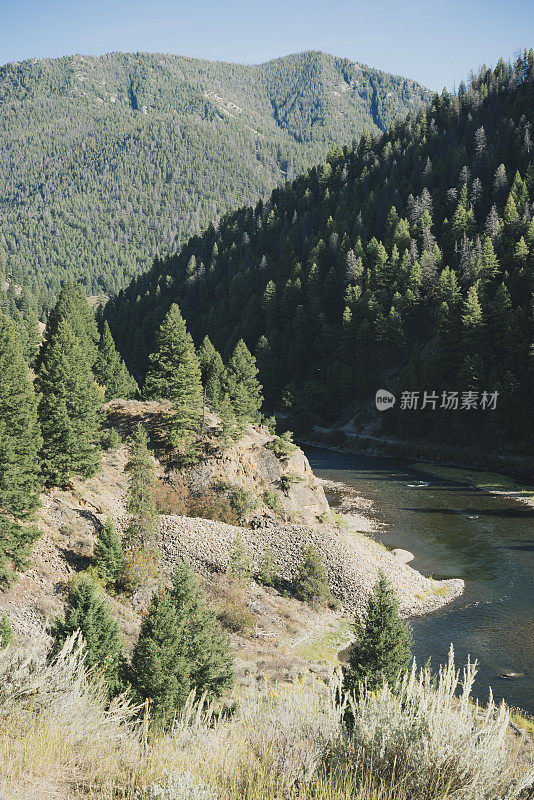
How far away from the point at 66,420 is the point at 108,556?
11054 millimetres

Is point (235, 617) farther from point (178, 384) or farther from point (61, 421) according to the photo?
point (178, 384)

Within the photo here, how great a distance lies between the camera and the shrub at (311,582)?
3931cm

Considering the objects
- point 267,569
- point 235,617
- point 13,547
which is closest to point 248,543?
point 267,569

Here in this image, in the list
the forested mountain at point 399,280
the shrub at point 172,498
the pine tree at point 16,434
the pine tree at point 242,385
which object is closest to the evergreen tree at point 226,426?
the shrub at point 172,498

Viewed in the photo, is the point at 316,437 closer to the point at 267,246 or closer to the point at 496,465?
the point at 496,465

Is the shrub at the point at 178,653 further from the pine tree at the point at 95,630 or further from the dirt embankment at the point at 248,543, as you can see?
the dirt embankment at the point at 248,543

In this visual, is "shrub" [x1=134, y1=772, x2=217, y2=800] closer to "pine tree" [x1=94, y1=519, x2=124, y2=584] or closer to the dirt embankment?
the dirt embankment

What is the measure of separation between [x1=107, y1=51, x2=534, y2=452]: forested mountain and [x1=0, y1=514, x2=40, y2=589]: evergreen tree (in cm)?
6980

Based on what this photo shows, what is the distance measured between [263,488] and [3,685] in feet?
124

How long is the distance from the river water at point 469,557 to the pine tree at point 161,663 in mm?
16426

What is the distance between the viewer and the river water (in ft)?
106

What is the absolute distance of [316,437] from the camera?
108875 millimetres

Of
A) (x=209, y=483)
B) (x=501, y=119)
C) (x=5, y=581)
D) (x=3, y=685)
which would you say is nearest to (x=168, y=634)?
(x=3, y=685)

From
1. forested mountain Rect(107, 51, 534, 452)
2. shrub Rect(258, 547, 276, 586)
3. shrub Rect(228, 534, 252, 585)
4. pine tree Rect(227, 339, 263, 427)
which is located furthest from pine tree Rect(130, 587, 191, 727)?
forested mountain Rect(107, 51, 534, 452)
